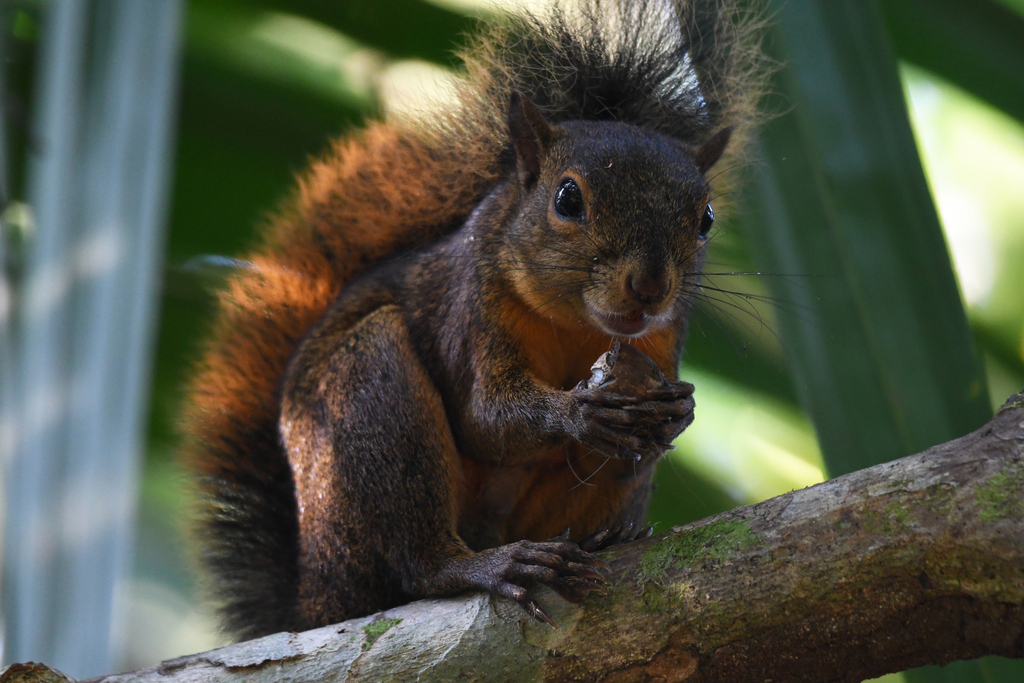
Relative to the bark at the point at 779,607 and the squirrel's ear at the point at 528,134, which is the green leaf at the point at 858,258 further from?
the squirrel's ear at the point at 528,134

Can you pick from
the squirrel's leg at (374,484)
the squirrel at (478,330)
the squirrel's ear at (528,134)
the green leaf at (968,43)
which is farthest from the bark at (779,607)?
the green leaf at (968,43)

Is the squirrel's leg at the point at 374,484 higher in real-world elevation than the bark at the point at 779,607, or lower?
higher

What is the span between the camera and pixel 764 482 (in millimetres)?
2486

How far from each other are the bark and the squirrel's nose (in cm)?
40

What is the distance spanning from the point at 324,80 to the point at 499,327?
132 centimetres

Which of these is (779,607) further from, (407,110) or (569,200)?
(407,110)

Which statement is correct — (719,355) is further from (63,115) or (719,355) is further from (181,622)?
(181,622)

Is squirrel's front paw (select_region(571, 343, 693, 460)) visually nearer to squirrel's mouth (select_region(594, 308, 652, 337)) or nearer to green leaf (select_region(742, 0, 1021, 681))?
squirrel's mouth (select_region(594, 308, 652, 337))

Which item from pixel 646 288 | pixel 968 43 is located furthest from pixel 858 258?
pixel 968 43

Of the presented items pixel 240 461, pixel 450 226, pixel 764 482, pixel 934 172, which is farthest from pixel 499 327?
pixel 934 172

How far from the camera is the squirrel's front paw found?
1.49 meters

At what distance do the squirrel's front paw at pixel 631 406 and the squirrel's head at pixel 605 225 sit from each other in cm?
13

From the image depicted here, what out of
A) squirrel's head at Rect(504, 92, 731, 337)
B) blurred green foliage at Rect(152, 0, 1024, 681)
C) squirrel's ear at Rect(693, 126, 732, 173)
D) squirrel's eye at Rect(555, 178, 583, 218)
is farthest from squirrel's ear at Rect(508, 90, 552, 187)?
blurred green foliage at Rect(152, 0, 1024, 681)

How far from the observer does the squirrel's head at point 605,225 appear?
1.61 m
